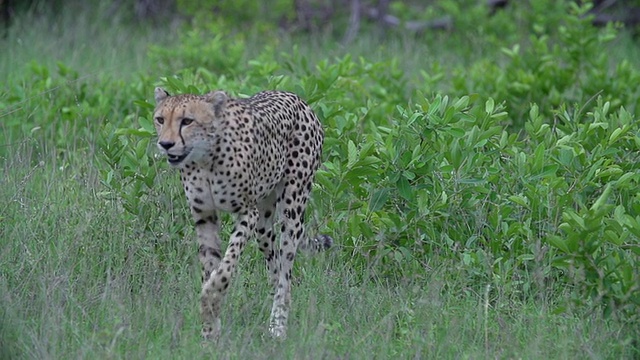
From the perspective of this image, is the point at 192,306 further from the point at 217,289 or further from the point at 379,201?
the point at 379,201

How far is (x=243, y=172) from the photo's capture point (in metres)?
4.74

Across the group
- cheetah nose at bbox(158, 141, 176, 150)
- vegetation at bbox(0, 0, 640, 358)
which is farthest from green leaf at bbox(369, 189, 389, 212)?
cheetah nose at bbox(158, 141, 176, 150)

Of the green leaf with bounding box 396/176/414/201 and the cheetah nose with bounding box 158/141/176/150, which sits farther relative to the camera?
the green leaf with bounding box 396/176/414/201

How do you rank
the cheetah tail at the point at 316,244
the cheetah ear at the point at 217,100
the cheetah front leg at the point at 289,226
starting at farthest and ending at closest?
1. the cheetah tail at the point at 316,244
2. the cheetah front leg at the point at 289,226
3. the cheetah ear at the point at 217,100

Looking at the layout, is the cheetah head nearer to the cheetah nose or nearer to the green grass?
the cheetah nose

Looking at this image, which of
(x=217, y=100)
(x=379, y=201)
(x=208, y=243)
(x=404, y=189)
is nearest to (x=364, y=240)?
(x=379, y=201)

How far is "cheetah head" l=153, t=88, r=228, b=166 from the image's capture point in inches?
177

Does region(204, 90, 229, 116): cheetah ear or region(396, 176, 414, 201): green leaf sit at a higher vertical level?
region(204, 90, 229, 116): cheetah ear

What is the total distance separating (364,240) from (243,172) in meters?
1.13

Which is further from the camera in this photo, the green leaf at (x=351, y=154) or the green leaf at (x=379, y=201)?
the green leaf at (x=379, y=201)

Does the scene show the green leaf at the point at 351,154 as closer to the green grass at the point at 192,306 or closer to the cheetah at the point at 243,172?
the cheetah at the point at 243,172

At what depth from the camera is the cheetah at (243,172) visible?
15.0 feet

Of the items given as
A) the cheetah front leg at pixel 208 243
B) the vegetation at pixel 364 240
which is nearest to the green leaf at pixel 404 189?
the vegetation at pixel 364 240

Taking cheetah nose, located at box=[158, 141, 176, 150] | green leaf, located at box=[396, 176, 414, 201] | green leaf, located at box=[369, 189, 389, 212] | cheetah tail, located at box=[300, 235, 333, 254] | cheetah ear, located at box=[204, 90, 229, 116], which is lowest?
cheetah tail, located at box=[300, 235, 333, 254]
